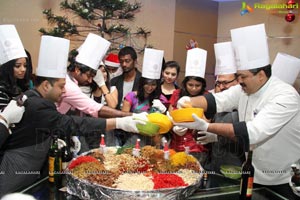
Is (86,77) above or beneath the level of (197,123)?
above

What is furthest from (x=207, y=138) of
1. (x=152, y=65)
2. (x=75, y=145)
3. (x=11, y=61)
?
(x=11, y=61)

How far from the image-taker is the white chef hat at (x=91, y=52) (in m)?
2.35

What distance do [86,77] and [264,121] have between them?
150 cm

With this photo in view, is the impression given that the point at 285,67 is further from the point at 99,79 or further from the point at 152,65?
the point at 99,79

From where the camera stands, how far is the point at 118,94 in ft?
9.63

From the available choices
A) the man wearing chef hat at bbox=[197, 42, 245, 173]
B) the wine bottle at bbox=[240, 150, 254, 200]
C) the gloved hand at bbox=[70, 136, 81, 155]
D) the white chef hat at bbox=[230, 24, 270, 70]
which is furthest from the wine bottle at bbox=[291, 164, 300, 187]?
the gloved hand at bbox=[70, 136, 81, 155]

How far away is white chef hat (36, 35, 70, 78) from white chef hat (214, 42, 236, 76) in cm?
127

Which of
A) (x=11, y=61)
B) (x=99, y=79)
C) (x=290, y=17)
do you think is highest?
(x=290, y=17)

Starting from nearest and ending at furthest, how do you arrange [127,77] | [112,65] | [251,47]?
[251,47], [127,77], [112,65]

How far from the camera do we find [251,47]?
1674 mm

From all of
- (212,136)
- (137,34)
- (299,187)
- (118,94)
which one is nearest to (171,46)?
(137,34)

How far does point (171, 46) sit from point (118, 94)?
7.57 ft

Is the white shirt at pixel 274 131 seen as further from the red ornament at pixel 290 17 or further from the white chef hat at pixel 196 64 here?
the red ornament at pixel 290 17

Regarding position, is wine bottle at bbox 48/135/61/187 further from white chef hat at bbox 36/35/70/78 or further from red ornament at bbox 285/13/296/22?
red ornament at bbox 285/13/296/22
